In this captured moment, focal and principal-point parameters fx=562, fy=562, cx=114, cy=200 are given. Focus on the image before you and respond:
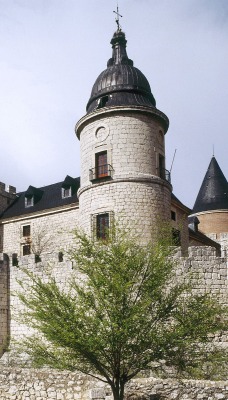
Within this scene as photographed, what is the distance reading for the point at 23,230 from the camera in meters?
37.8

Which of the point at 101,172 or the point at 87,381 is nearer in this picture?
the point at 87,381

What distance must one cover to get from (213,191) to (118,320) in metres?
33.5

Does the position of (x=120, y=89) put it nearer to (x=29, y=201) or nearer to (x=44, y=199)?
(x=44, y=199)

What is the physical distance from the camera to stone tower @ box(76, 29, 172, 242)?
882 inches

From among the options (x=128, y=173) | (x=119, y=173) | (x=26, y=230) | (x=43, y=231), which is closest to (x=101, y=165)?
(x=119, y=173)

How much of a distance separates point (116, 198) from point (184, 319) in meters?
9.20

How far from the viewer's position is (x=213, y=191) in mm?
45312

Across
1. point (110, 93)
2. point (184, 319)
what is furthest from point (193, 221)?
point (184, 319)

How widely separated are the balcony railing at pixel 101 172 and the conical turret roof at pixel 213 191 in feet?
74.5

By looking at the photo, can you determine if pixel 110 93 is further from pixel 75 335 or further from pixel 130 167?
pixel 75 335

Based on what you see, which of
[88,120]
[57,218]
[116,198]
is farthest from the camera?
[57,218]

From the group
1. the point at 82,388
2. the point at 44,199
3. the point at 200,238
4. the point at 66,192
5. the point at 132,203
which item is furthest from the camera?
the point at 200,238

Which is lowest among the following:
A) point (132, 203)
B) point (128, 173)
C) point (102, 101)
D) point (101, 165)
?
point (132, 203)

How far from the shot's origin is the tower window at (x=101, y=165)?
75.6 feet
